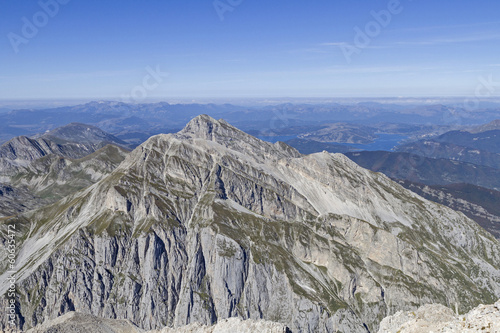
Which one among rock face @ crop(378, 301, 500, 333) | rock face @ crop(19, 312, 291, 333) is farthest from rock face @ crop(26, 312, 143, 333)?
rock face @ crop(378, 301, 500, 333)

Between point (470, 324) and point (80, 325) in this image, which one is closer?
point (470, 324)

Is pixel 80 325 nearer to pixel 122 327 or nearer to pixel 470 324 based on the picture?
pixel 122 327

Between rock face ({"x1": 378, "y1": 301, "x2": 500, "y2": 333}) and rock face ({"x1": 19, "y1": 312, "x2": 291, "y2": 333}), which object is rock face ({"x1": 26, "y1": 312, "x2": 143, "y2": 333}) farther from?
rock face ({"x1": 378, "y1": 301, "x2": 500, "y2": 333})

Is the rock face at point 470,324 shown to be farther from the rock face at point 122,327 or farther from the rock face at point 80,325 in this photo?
the rock face at point 80,325

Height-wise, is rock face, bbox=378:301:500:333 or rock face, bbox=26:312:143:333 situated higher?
rock face, bbox=378:301:500:333

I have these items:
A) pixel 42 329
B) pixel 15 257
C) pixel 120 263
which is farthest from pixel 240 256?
pixel 15 257

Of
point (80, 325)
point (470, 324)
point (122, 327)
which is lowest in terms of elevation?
point (122, 327)

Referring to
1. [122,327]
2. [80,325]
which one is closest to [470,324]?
[80,325]

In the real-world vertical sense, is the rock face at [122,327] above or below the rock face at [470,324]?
below

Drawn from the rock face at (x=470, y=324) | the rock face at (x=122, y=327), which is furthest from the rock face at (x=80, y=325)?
the rock face at (x=470, y=324)

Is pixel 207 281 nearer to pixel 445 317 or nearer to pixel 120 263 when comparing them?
pixel 120 263

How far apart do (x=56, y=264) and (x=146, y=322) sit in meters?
61.5

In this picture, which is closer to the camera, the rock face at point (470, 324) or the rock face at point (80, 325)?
the rock face at point (470, 324)

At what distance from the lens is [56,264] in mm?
178750
